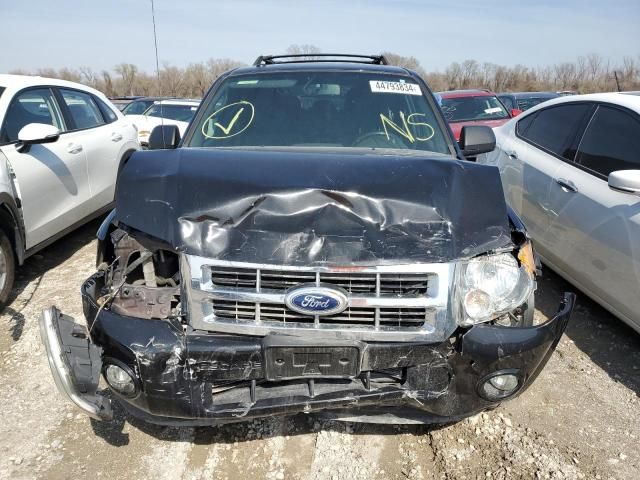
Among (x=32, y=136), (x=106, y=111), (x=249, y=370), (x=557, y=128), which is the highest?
(x=557, y=128)

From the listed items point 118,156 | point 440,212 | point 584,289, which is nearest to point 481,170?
point 440,212

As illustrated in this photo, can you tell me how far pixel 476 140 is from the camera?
3.91m

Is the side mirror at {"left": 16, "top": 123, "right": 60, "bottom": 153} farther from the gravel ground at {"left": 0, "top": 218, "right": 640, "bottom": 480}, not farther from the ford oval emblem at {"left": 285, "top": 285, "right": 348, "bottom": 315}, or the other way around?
the ford oval emblem at {"left": 285, "top": 285, "right": 348, "bottom": 315}

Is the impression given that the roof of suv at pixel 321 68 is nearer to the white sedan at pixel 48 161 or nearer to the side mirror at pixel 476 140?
the side mirror at pixel 476 140

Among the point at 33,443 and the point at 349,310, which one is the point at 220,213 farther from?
the point at 33,443

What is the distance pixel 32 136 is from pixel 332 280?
135 inches

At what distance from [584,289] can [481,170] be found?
1970 millimetres

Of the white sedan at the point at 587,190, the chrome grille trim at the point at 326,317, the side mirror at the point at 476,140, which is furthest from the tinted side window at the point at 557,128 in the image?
the chrome grille trim at the point at 326,317

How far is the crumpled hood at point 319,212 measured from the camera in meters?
2.29

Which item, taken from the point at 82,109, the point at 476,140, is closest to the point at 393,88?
the point at 476,140

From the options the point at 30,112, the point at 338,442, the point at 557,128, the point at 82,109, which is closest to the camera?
the point at 338,442

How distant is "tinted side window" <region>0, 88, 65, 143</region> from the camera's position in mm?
4598

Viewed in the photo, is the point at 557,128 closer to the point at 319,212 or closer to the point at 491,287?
the point at 491,287

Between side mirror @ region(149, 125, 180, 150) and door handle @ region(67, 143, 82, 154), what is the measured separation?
1.98m
